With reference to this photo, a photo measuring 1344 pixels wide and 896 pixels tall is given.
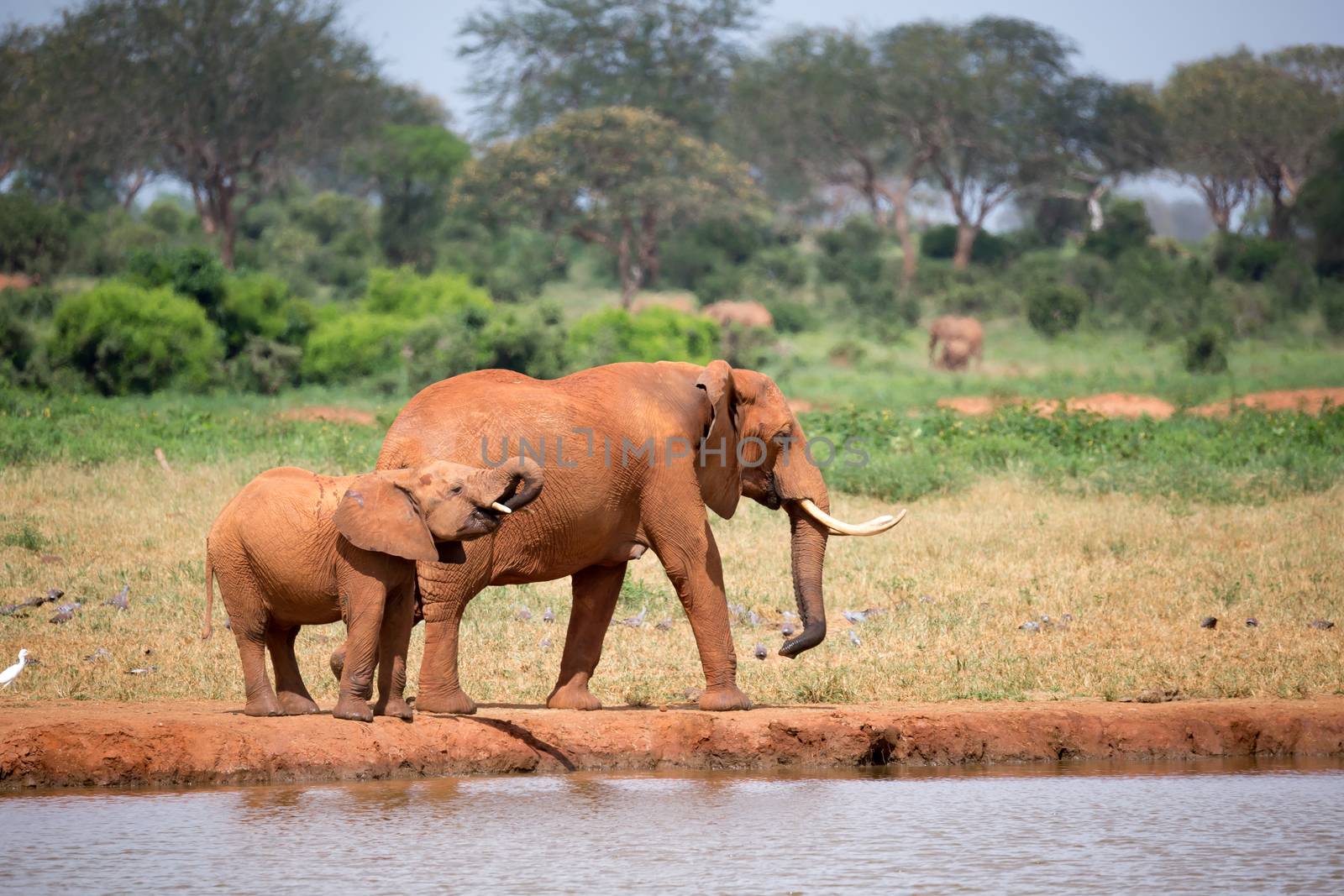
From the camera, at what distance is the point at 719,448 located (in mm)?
9086

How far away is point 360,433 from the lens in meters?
18.4

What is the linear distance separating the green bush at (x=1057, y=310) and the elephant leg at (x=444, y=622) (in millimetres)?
26401

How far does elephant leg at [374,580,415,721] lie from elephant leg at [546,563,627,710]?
1.02 meters

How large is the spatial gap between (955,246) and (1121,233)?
15.7 ft

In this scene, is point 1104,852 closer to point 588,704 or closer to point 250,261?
point 588,704

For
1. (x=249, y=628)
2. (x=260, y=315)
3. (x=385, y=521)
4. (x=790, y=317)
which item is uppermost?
(x=790, y=317)

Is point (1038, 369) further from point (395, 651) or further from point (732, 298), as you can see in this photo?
point (395, 651)

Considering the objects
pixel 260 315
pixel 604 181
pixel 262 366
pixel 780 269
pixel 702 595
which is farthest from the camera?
pixel 780 269

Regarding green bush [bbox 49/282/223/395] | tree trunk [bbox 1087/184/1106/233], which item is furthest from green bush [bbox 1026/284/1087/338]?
green bush [bbox 49/282/223/395]

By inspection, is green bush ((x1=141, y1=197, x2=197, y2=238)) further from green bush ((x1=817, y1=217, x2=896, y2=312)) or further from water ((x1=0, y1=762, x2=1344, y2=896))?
water ((x1=0, y1=762, x2=1344, y2=896))

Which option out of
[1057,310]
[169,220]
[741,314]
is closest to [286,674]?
[741,314]

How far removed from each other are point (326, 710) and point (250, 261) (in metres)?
31.8

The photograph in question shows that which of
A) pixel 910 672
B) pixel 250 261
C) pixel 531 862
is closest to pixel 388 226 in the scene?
pixel 250 261

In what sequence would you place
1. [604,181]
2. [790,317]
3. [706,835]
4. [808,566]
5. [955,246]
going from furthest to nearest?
[955,246] → [604,181] → [790,317] → [808,566] → [706,835]
